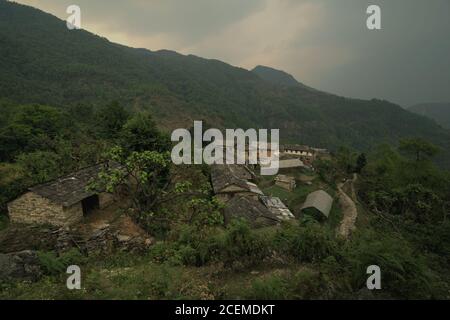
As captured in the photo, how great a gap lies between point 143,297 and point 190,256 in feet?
8.97

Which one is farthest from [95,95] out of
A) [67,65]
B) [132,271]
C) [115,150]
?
[132,271]

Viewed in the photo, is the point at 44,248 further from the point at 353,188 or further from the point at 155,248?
the point at 353,188

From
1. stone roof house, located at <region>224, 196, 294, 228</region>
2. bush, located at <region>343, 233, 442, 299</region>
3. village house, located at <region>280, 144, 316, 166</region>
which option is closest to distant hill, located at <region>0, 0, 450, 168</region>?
village house, located at <region>280, 144, 316, 166</region>

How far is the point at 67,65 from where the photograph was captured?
101250 millimetres

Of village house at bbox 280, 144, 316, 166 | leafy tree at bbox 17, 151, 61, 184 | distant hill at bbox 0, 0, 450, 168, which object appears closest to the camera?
leafy tree at bbox 17, 151, 61, 184

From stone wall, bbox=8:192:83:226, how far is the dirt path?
2033 cm

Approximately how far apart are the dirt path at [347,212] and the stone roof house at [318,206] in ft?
6.48

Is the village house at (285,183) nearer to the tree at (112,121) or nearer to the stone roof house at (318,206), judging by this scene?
the stone roof house at (318,206)

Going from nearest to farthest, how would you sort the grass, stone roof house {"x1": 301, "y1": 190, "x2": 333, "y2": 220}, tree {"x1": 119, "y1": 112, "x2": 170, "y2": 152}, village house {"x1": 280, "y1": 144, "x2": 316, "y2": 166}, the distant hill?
1. the grass
2. tree {"x1": 119, "y1": 112, "x2": 170, "y2": 152}
3. stone roof house {"x1": 301, "y1": 190, "x2": 333, "y2": 220}
4. village house {"x1": 280, "y1": 144, "x2": 316, "y2": 166}
5. the distant hill

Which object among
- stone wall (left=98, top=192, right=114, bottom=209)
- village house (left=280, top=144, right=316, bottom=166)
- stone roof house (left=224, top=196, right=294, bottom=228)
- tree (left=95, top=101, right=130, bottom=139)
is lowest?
stone roof house (left=224, top=196, right=294, bottom=228)

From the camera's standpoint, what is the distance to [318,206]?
27.0m

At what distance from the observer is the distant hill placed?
83.3 m

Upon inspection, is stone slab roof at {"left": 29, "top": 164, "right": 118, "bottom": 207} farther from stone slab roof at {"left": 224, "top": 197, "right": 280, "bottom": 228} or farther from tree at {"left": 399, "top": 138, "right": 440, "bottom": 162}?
tree at {"left": 399, "top": 138, "right": 440, "bottom": 162}

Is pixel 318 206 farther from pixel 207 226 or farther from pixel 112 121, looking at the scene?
pixel 112 121
